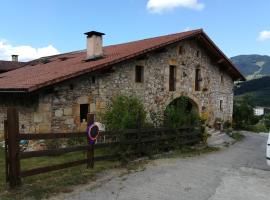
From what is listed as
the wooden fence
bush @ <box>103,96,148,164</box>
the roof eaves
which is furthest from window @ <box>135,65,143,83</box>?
the wooden fence

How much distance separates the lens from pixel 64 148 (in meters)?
7.97

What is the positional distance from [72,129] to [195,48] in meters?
8.56

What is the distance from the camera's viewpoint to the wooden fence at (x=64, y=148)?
687 cm

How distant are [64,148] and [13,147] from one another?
1.37m

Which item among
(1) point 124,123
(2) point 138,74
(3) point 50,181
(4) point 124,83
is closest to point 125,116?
(1) point 124,123

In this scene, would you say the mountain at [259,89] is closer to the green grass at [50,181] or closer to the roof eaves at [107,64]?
the roof eaves at [107,64]

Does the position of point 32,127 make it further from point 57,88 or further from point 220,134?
point 220,134

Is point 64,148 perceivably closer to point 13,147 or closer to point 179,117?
point 13,147

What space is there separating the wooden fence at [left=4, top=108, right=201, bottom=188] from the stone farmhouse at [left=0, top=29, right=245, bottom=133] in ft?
7.55

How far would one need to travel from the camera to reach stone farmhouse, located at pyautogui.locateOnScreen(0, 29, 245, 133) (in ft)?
39.3

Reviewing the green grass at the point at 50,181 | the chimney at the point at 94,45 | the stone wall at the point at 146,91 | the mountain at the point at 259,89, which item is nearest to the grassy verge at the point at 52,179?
the green grass at the point at 50,181

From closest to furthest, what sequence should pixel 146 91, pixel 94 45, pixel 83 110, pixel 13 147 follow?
1. pixel 13 147
2. pixel 83 110
3. pixel 94 45
4. pixel 146 91

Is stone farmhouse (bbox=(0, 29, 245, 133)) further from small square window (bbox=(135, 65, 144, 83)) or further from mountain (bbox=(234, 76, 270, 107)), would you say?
mountain (bbox=(234, 76, 270, 107))

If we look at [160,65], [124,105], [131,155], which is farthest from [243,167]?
[160,65]
